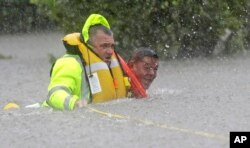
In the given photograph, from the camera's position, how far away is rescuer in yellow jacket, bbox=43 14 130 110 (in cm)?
700

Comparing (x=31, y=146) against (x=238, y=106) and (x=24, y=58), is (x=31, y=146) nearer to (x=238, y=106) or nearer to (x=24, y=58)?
(x=238, y=106)

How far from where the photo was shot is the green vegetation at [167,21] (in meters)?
12.3

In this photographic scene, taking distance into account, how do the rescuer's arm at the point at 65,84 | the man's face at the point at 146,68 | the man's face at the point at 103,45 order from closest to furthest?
the rescuer's arm at the point at 65,84 < the man's face at the point at 103,45 < the man's face at the point at 146,68

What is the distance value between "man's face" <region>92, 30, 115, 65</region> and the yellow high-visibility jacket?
0.06 meters

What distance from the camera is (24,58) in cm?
1655

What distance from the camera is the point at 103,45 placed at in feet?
24.1

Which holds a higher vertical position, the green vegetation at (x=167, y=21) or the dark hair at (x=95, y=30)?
the green vegetation at (x=167, y=21)

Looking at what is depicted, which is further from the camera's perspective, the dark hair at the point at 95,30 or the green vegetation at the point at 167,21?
the green vegetation at the point at 167,21

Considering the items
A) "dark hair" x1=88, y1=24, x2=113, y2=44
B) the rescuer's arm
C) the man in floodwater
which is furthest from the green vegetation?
the rescuer's arm

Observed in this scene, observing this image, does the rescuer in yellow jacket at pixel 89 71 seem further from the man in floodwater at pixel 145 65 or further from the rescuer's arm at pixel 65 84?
the man in floodwater at pixel 145 65

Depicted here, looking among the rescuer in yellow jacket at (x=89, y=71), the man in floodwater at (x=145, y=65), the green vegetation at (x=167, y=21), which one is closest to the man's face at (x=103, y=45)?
the rescuer in yellow jacket at (x=89, y=71)

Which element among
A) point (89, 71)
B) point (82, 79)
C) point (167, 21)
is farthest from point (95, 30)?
point (167, 21)

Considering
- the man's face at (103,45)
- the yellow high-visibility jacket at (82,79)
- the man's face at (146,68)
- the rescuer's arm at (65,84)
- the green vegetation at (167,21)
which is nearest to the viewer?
the rescuer's arm at (65,84)

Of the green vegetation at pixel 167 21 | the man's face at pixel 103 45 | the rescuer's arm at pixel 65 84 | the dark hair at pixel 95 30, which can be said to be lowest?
the rescuer's arm at pixel 65 84
